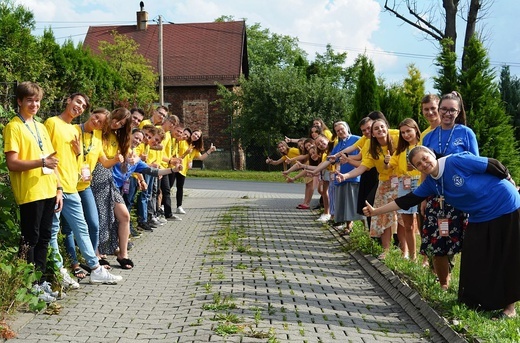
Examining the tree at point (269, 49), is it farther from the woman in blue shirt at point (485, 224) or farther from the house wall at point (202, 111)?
the woman in blue shirt at point (485, 224)

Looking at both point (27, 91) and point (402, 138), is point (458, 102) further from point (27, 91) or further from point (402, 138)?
point (27, 91)

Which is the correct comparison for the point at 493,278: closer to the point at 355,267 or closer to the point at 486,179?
the point at 486,179

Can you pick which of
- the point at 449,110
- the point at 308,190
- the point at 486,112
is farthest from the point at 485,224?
the point at 308,190

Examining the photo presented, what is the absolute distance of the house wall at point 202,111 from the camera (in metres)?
52.7

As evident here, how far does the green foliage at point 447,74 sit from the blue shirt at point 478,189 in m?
8.11

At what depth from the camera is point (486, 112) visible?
47.8 feet

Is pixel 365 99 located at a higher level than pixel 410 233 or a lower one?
higher

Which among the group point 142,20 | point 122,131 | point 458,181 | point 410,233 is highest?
point 142,20

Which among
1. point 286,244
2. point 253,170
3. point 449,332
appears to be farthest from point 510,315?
point 253,170

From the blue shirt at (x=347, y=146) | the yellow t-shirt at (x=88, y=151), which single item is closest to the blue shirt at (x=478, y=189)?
the yellow t-shirt at (x=88, y=151)

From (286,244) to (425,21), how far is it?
11386 millimetres

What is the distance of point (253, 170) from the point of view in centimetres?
4941

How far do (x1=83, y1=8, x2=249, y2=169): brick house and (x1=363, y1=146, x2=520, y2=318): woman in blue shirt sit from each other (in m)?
44.0

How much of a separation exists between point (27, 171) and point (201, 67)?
4754 cm
